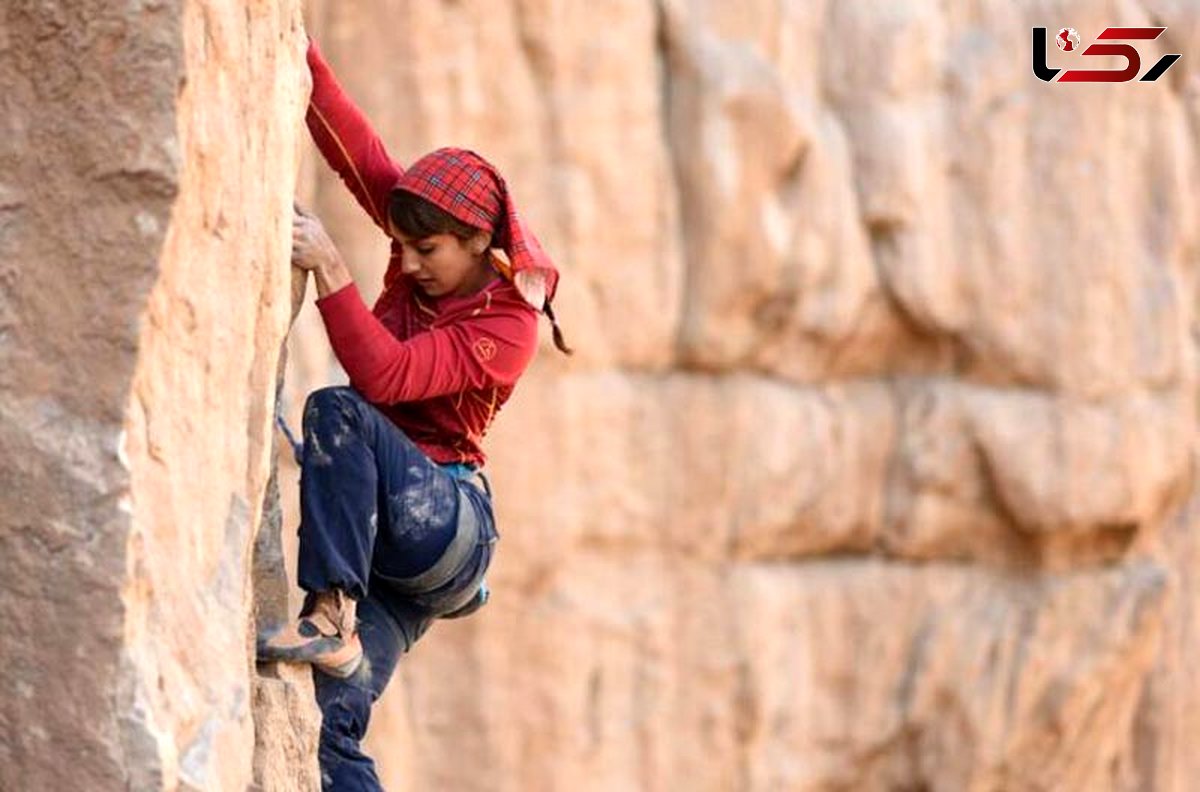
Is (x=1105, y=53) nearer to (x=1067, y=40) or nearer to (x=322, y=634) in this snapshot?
(x=1067, y=40)

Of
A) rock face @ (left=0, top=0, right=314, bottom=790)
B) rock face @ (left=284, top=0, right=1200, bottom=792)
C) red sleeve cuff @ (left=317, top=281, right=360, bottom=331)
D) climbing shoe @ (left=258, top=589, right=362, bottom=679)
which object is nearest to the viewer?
rock face @ (left=0, top=0, right=314, bottom=790)

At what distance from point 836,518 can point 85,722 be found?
7.78 m

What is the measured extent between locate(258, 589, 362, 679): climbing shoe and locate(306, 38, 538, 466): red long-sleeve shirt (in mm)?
341

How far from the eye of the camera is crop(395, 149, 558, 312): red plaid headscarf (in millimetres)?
4359

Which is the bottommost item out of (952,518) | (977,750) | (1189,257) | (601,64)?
(977,750)

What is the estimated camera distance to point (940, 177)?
10.9 m

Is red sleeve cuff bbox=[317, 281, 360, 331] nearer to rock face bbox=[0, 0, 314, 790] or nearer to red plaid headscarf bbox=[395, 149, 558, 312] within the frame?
red plaid headscarf bbox=[395, 149, 558, 312]

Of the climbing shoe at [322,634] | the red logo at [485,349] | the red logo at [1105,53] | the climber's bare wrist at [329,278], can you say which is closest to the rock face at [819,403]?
the red logo at [1105,53]

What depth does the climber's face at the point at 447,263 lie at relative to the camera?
173 inches

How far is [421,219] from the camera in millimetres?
4355

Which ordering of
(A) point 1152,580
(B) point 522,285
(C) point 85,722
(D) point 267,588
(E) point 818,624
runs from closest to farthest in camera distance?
(C) point 85,722, (D) point 267,588, (B) point 522,285, (E) point 818,624, (A) point 1152,580

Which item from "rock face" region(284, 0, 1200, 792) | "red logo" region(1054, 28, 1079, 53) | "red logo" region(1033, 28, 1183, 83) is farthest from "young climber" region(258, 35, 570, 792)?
"red logo" region(1054, 28, 1079, 53)

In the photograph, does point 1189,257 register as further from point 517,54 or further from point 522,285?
point 522,285

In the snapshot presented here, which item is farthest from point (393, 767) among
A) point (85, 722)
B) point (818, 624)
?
point (85, 722)
